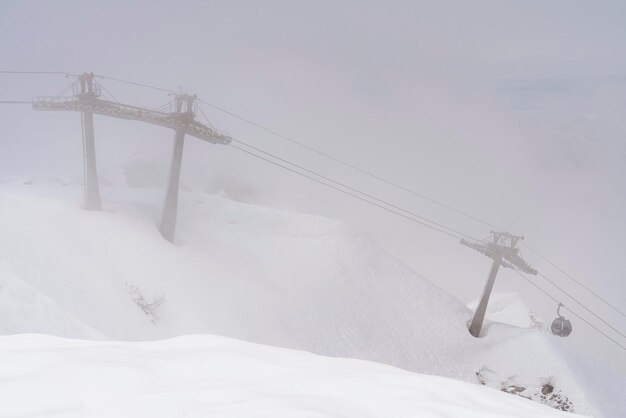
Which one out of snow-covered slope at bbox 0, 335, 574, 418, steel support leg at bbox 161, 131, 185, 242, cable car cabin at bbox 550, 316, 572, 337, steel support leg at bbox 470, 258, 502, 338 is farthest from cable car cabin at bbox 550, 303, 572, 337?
snow-covered slope at bbox 0, 335, 574, 418

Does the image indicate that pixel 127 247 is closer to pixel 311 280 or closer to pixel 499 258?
pixel 311 280

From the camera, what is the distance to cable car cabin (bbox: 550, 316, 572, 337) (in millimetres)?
35438

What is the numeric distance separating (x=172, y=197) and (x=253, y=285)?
28.9 ft

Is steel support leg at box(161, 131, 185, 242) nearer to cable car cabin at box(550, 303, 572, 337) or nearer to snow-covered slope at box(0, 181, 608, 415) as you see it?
snow-covered slope at box(0, 181, 608, 415)

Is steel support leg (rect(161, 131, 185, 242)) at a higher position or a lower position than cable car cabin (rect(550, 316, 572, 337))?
higher

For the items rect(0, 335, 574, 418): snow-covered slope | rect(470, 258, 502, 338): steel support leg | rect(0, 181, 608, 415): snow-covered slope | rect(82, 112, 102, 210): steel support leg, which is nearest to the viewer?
rect(0, 335, 574, 418): snow-covered slope

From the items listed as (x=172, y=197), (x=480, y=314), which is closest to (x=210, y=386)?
(x=172, y=197)

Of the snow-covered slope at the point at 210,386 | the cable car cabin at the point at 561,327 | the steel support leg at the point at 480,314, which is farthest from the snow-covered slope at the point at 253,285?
the snow-covered slope at the point at 210,386

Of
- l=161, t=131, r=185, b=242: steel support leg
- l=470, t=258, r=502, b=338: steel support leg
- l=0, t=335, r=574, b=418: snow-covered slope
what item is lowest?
l=470, t=258, r=502, b=338: steel support leg

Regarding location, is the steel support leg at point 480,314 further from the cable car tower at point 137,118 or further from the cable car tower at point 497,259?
the cable car tower at point 137,118

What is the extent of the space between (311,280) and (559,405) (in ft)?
62.7

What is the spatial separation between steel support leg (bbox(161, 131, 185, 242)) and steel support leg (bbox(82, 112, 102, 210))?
471 cm

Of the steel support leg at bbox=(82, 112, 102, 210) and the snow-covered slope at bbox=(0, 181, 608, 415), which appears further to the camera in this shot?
the steel support leg at bbox=(82, 112, 102, 210)

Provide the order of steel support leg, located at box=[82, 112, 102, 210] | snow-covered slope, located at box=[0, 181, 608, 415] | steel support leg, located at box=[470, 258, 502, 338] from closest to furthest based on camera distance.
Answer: snow-covered slope, located at box=[0, 181, 608, 415], steel support leg, located at box=[82, 112, 102, 210], steel support leg, located at box=[470, 258, 502, 338]
